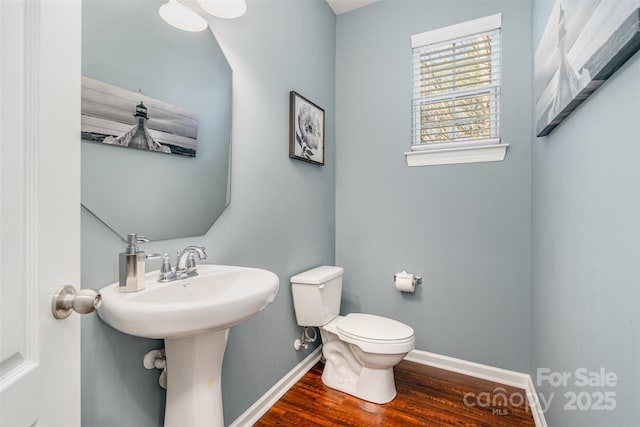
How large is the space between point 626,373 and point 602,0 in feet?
3.11

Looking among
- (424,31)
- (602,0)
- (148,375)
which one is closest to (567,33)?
(602,0)

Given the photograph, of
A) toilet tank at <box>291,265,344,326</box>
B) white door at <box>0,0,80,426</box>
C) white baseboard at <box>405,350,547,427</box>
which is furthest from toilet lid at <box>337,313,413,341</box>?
white door at <box>0,0,80,426</box>

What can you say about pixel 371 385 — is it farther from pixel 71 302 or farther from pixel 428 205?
pixel 71 302

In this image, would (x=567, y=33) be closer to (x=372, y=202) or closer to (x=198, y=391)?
(x=372, y=202)

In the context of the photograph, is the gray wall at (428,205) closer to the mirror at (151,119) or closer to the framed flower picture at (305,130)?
the framed flower picture at (305,130)

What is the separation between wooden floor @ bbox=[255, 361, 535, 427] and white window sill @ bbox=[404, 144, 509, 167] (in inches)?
58.1

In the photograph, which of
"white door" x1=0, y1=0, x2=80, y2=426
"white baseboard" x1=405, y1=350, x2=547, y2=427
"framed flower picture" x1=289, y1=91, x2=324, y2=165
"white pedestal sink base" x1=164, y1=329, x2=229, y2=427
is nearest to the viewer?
"white door" x1=0, y1=0, x2=80, y2=426

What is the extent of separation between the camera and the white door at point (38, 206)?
438 millimetres

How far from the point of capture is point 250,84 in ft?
5.23

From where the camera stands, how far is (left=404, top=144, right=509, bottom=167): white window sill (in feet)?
6.46

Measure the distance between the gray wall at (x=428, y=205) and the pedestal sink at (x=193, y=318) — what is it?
1341 mm

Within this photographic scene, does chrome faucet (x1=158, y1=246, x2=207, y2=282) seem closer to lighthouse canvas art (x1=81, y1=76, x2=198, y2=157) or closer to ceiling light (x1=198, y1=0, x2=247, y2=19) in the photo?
lighthouse canvas art (x1=81, y1=76, x2=198, y2=157)

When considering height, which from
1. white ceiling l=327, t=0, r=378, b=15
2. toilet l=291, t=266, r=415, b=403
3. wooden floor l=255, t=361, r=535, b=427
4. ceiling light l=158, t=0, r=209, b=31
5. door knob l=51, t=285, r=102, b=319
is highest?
white ceiling l=327, t=0, r=378, b=15

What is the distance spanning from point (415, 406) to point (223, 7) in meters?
2.27
